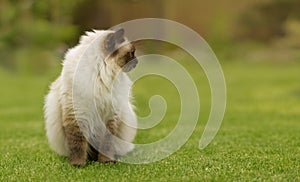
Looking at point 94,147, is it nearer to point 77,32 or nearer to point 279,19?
point 77,32

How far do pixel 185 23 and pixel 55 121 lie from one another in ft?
61.0

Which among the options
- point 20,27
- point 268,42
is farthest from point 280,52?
point 20,27

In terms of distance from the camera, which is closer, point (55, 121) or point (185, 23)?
point (55, 121)

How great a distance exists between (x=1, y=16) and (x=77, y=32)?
4.18m

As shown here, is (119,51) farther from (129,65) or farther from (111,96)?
(111,96)

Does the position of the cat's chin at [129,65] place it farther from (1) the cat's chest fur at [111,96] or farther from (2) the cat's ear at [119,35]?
(2) the cat's ear at [119,35]

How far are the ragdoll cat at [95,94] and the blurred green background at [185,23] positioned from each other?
14.0 metres

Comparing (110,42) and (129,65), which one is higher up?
(110,42)

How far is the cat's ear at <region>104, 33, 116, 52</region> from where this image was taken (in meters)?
4.58

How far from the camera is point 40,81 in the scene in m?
16.1

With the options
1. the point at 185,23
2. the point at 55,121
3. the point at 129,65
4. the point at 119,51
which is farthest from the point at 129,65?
the point at 185,23

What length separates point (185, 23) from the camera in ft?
76.0

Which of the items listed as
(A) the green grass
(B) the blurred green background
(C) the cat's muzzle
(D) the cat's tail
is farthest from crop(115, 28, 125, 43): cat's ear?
(B) the blurred green background

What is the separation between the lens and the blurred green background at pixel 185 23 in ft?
62.8
